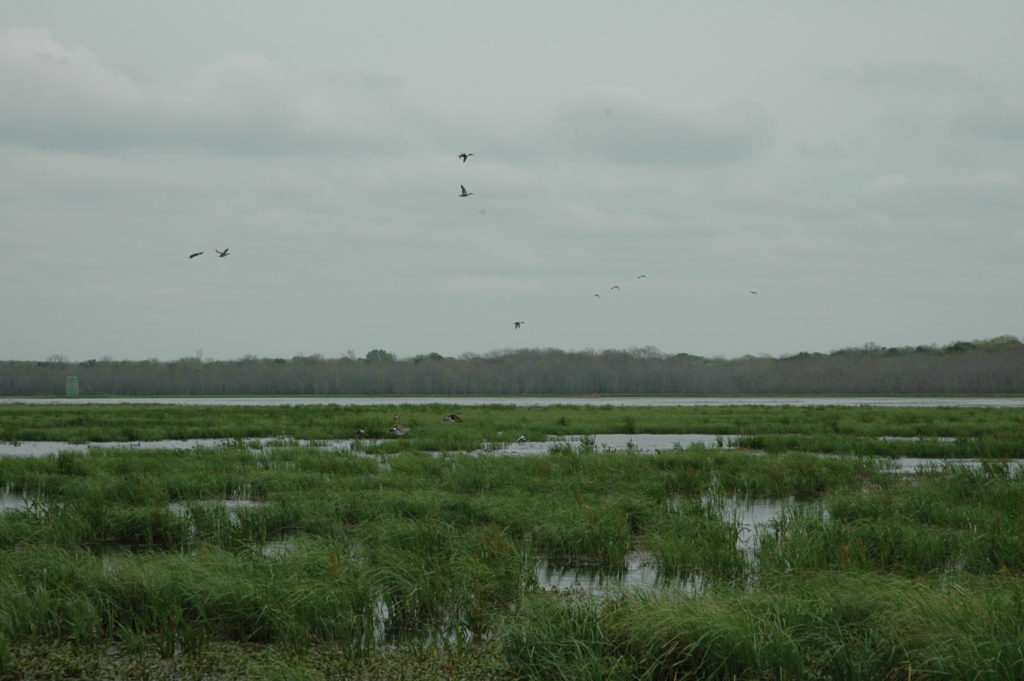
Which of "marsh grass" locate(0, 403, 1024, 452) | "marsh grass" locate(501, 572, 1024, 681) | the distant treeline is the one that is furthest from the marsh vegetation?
the distant treeline

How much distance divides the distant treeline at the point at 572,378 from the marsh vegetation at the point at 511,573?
93220 millimetres

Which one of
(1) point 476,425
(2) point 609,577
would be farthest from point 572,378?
(2) point 609,577

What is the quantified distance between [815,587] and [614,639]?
244cm

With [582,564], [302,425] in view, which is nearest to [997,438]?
[582,564]

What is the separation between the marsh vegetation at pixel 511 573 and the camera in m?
7.48

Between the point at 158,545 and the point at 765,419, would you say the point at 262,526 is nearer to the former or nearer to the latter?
the point at 158,545

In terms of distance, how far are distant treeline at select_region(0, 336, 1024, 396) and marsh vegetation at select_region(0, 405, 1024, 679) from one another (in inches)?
3670

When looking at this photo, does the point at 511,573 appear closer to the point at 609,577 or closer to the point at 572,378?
the point at 609,577

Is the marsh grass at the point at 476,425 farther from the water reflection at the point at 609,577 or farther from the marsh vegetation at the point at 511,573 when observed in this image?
the water reflection at the point at 609,577

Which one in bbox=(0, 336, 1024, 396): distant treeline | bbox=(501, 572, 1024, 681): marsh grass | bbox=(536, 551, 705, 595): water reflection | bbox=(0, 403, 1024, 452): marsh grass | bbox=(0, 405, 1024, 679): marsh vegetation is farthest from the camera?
bbox=(0, 336, 1024, 396): distant treeline

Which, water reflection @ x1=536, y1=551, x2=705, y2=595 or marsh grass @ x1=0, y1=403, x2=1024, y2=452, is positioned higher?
marsh grass @ x1=0, y1=403, x2=1024, y2=452

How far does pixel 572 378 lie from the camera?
380 feet

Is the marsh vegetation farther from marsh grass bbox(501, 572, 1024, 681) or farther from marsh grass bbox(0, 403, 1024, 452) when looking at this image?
marsh grass bbox(0, 403, 1024, 452)

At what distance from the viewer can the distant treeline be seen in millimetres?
104312
